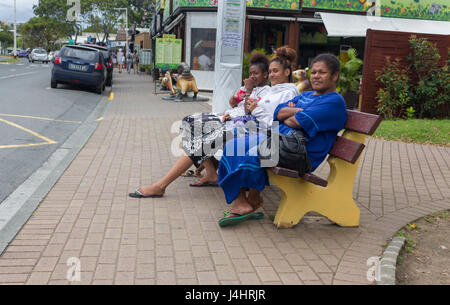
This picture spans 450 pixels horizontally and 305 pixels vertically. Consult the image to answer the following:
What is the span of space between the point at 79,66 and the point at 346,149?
47.2 feet

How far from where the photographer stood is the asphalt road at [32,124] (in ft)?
20.3

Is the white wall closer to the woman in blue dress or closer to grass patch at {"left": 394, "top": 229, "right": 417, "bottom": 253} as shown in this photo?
the woman in blue dress

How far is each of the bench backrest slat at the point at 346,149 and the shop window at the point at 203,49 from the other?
15.7m

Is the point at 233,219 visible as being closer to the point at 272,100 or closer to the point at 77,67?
the point at 272,100

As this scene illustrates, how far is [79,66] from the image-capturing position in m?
16.7

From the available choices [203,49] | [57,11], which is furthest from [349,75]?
[57,11]

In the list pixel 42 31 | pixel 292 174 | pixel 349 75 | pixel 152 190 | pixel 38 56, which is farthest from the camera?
pixel 42 31

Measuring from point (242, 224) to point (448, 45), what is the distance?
31.9 ft

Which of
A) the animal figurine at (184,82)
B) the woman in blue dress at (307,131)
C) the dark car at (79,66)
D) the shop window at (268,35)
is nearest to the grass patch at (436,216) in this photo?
the woman in blue dress at (307,131)

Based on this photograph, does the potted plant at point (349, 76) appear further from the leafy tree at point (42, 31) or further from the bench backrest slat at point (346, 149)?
the leafy tree at point (42, 31)

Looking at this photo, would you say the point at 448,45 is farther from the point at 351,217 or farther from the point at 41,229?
the point at 41,229

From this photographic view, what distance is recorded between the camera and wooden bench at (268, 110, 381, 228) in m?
4.07
